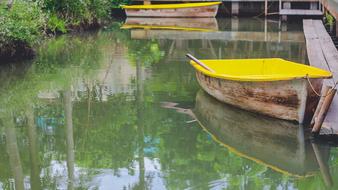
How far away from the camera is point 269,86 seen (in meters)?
7.89

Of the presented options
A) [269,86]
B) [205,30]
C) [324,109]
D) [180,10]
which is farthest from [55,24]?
[324,109]

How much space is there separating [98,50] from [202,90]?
6.16m

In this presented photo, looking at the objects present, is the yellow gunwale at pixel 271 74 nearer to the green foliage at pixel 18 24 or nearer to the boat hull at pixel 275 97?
the boat hull at pixel 275 97

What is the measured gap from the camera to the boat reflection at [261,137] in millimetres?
6863

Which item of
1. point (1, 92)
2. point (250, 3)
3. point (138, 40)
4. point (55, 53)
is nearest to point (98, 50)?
point (55, 53)

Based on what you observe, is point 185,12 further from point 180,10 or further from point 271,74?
point 271,74

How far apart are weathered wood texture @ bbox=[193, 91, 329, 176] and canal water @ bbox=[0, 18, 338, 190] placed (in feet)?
0.05

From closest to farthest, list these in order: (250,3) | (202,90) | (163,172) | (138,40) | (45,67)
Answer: (163,172) < (202,90) < (45,67) < (138,40) < (250,3)

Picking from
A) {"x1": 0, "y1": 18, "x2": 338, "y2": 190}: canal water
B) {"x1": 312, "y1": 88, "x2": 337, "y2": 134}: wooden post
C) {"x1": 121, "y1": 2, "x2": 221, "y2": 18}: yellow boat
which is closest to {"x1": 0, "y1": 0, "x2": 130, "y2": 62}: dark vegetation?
{"x1": 0, "y1": 18, "x2": 338, "y2": 190}: canal water

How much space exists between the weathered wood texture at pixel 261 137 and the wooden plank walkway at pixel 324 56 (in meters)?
0.38

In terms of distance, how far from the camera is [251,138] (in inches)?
306

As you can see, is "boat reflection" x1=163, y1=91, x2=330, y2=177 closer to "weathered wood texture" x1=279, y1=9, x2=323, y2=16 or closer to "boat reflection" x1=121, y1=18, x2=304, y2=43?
"boat reflection" x1=121, y1=18, x2=304, y2=43

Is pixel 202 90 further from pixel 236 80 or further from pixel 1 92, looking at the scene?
pixel 1 92

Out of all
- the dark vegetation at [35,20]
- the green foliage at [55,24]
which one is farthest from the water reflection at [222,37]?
the green foliage at [55,24]
